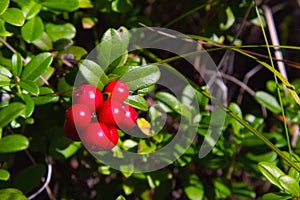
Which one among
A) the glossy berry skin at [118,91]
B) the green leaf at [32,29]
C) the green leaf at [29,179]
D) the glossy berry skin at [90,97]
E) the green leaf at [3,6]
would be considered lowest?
the green leaf at [29,179]

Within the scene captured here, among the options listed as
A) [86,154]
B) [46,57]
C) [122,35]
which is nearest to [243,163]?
[86,154]

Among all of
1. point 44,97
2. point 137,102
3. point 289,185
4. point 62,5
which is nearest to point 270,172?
point 289,185

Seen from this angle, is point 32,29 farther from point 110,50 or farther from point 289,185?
point 289,185

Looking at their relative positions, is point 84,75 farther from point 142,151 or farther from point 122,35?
point 142,151

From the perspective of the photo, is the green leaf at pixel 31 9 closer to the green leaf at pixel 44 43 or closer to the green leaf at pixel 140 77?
the green leaf at pixel 44 43

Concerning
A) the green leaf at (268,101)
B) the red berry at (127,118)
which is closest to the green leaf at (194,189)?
the green leaf at (268,101)

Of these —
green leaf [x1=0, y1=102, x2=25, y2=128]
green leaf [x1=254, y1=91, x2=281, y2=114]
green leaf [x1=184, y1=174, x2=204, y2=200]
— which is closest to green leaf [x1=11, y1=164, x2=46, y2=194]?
green leaf [x1=0, y1=102, x2=25, y2=128]
